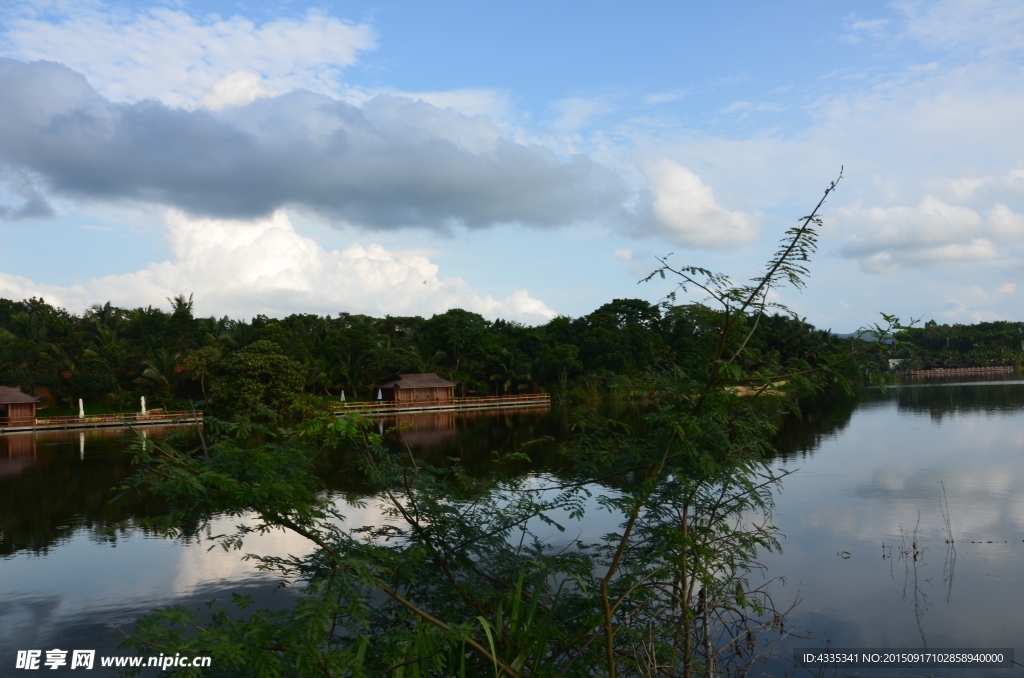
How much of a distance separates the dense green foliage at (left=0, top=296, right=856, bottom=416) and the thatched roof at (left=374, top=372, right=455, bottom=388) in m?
0.94

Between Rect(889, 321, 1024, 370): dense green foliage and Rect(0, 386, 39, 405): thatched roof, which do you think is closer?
Rect(0, 386, 39, 405): thatched roof

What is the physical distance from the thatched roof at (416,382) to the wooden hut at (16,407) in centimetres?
1660

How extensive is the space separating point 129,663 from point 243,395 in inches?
1013

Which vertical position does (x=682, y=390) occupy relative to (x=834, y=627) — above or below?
above

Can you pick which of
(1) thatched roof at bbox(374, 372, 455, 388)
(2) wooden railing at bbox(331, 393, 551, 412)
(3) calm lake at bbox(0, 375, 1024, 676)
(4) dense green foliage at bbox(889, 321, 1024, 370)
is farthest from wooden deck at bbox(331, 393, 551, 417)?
(4) dense green foliage at bbox(889, 321, 1024, 370)

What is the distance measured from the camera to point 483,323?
144ft

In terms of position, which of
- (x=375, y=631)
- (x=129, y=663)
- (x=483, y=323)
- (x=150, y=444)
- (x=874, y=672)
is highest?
(x=483, y=323)

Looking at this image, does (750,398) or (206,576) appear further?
(206,576)

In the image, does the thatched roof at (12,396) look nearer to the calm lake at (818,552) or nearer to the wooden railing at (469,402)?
the calm lake at (818,552)

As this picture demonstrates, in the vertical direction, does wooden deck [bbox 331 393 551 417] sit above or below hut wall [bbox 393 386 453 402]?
below

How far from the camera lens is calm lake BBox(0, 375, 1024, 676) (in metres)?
7.30

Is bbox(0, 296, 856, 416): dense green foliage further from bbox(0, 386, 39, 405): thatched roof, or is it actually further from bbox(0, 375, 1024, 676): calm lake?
bbox(0, 375, 1024, 676): calm lake

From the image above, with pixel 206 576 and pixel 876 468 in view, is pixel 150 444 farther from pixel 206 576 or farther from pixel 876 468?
pixel 876 468

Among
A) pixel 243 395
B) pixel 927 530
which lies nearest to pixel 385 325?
pixel 243 395
